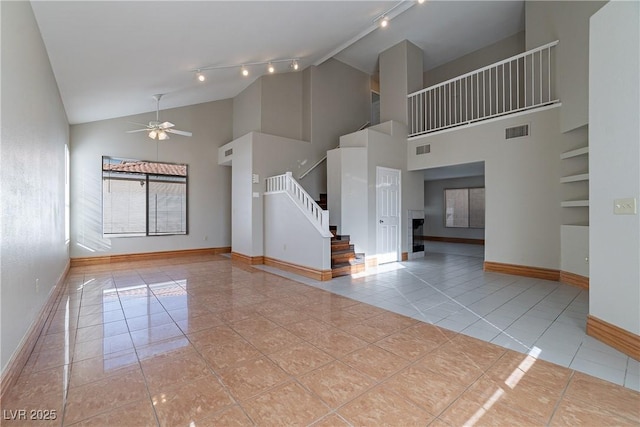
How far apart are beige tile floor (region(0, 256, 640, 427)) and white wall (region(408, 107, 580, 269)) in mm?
3524

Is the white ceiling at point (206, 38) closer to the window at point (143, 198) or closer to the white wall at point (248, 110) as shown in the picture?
the white wall at point (248, 110)

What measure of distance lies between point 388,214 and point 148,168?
6.18 meters

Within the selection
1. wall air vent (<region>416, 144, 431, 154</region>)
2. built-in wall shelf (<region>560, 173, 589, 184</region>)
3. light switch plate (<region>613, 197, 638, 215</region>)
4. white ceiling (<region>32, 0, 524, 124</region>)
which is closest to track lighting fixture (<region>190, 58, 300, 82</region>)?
white ceiling (<region>32, 0, 524, 124</region>)

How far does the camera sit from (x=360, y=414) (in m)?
1.63

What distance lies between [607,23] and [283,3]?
3674mm

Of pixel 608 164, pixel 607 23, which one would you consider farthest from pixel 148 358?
pixel 607 23

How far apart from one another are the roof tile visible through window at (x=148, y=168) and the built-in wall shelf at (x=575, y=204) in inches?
333

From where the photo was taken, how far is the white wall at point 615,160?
227 cm

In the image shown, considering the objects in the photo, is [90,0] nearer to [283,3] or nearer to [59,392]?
[283,3]

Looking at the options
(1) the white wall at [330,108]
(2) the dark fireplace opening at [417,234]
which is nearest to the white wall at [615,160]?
(2) the dark fireplace opening at [417,234]

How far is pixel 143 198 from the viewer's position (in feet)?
23.4

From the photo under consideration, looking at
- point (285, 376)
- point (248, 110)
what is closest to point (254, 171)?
point (248, 110)

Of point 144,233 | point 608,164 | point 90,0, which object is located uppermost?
point 90,0

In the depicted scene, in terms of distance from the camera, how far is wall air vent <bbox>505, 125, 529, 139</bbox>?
5129mm
